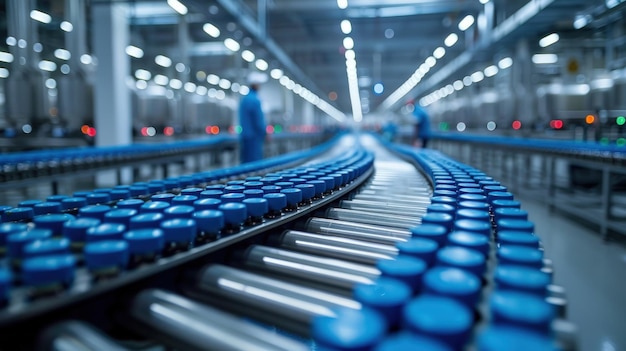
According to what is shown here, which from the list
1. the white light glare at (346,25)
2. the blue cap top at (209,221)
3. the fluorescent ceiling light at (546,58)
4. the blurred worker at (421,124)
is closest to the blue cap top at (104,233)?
the blue cap top at (209,221)

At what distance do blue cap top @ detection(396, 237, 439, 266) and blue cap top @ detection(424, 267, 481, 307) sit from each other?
0.33ft

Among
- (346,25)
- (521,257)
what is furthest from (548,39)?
(521,257)

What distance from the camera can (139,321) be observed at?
0.71 metres

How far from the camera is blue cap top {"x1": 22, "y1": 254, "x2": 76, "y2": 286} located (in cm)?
57

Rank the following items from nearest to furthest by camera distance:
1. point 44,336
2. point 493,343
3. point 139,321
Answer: point 493,343, point 44,336, point 139,321

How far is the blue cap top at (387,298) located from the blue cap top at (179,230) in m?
0.38

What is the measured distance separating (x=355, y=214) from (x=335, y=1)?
6472 mm

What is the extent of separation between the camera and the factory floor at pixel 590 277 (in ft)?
5.80

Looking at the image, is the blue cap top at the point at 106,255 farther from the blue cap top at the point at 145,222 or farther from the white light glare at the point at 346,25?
the white light glare at the point at 346,25

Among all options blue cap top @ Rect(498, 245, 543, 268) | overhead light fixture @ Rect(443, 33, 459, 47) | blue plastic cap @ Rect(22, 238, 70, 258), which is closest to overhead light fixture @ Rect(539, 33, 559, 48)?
overhead light fixture @ Rect(443, 33, 459, 47)

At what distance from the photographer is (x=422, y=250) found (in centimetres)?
75

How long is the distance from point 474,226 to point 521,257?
19 cm

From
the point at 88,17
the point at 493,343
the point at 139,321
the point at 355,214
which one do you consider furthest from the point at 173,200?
the point at 88,17

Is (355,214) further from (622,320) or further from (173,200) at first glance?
(622,320)
